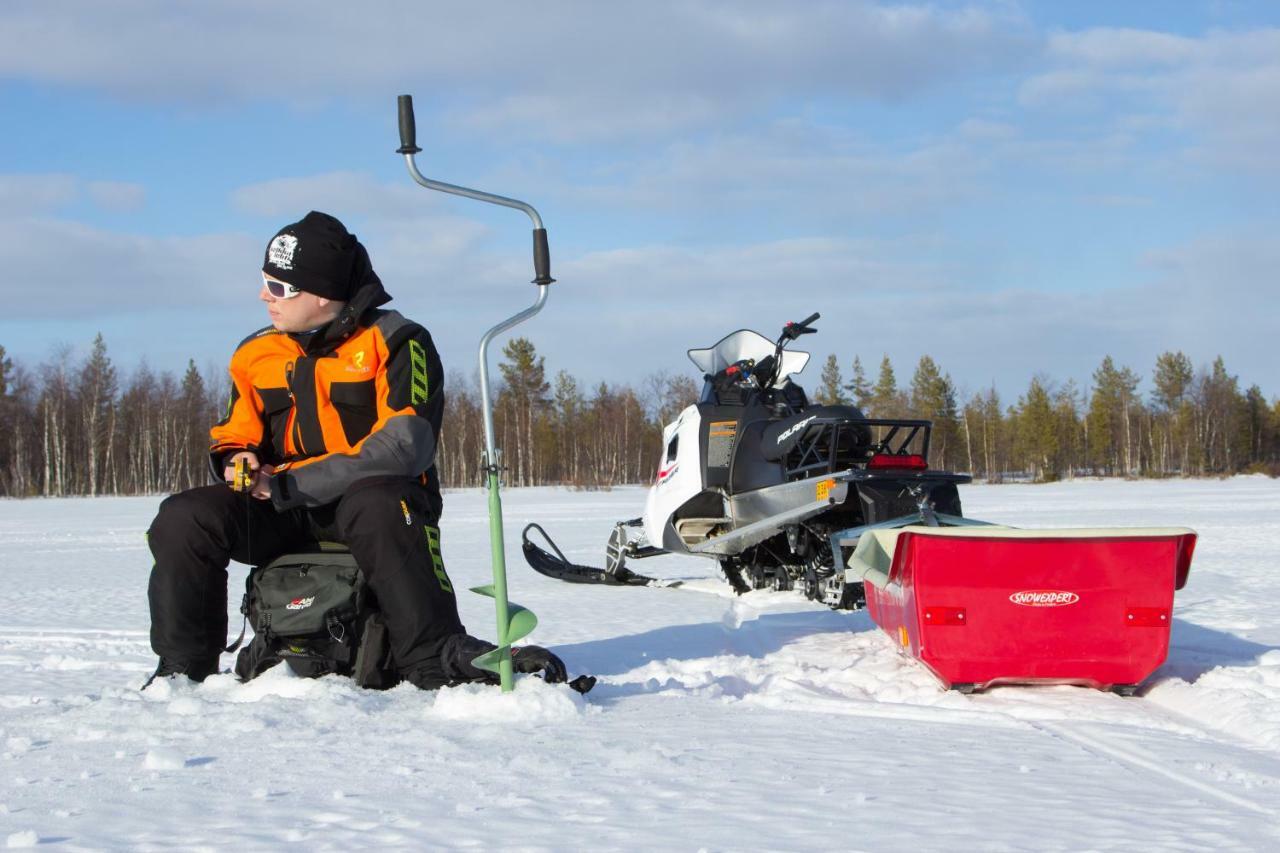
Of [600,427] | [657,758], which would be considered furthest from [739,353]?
[600,427]

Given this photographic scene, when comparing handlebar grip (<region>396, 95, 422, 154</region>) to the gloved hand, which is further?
handlebar grip (<region>396, 95, 422, 154</region>)

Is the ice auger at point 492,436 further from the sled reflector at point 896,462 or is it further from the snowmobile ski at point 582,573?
the snowmobile ski at point 582,573

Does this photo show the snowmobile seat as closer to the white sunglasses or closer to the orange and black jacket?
the orange and black jacket

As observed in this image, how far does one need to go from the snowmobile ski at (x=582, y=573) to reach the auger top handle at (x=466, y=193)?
14.6 ft

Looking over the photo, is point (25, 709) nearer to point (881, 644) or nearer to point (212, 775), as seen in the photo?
point (212, 775)

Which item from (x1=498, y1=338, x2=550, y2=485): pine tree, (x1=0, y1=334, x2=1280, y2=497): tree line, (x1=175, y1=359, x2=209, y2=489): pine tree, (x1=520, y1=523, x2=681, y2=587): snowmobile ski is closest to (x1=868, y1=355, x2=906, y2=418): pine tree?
(x1=0, y1=334, x2=1280, y2=497): tree line

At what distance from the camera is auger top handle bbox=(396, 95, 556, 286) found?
10.7 ft

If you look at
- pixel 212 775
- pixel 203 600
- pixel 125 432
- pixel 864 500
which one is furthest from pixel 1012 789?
pixel 125 432

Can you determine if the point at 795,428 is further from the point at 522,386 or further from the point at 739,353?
the point at 522,386

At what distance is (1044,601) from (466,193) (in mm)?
2068

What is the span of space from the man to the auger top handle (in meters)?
0.33

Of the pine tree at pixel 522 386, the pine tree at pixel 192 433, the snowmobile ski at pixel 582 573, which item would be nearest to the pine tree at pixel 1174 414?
the pine tree at pixel 522 386

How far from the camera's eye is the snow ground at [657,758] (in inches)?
71.3

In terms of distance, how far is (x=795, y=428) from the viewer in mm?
5957
